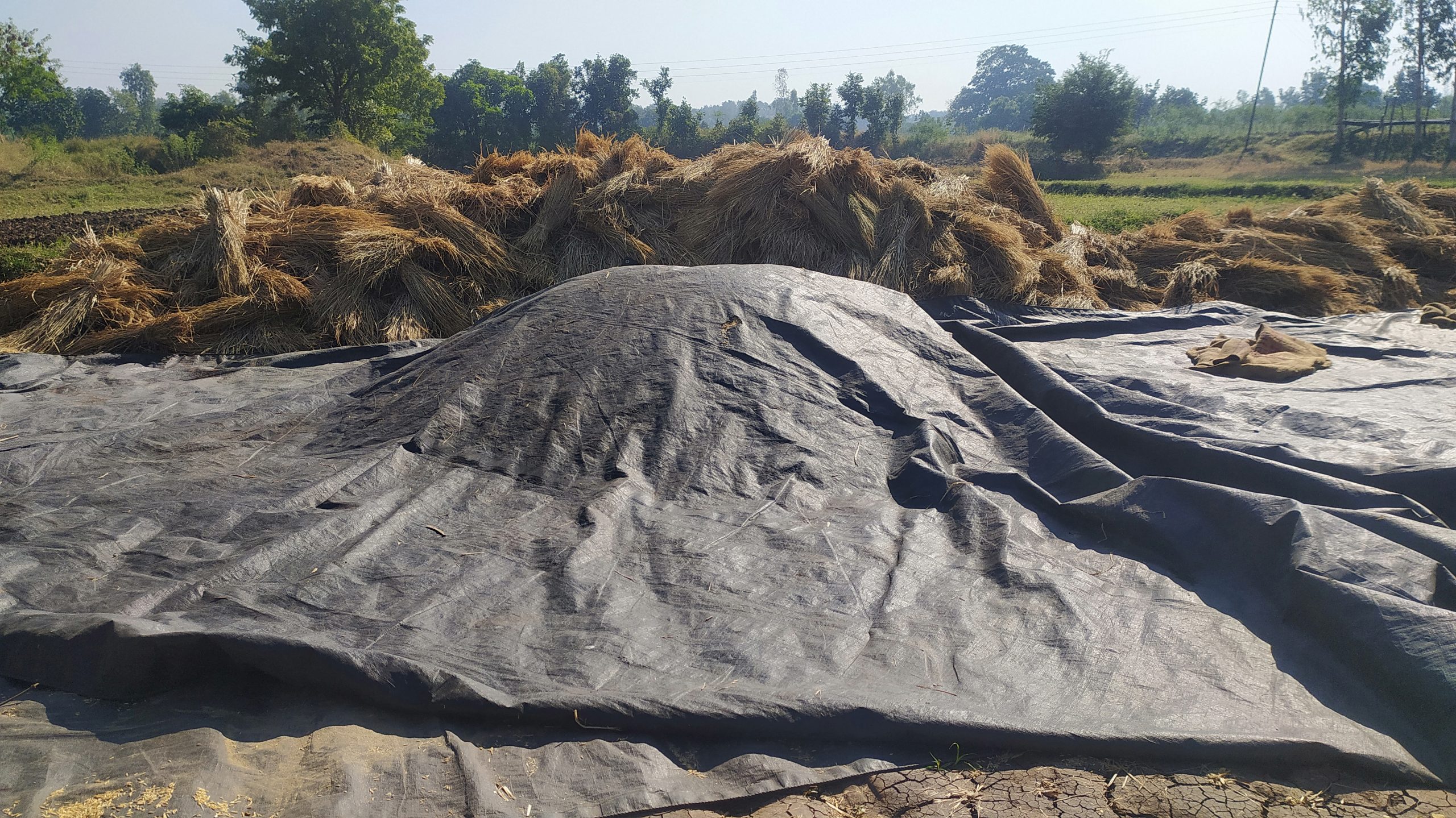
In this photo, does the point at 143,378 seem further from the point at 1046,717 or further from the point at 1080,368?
the point at 1080,368

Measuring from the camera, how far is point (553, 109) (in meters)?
42.3

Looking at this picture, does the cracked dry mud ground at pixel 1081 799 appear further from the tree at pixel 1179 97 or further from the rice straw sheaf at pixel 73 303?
the tree at pixel 1179 97

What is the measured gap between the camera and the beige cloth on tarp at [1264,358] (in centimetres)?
414

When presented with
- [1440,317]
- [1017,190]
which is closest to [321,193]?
[1017,190]

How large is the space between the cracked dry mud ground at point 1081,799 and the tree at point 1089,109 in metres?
29.2

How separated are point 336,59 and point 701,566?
105 ft

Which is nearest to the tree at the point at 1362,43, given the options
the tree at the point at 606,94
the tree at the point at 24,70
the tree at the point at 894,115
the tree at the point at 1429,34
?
the tree at the point at 1429,34

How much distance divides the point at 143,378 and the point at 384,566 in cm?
319

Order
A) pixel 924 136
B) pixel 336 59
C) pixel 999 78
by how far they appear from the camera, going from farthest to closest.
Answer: pixel 999 78, pixel 924 136, pixel 336 59

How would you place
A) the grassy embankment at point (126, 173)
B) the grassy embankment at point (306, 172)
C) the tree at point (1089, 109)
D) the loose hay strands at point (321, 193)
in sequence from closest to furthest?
the loose hay strands at point (321, 193) < the grassy embankment at point (306, 172) < the grassy embankment at point (126, 173) < the tree at point (1089, 109)

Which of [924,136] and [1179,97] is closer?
[924,136]

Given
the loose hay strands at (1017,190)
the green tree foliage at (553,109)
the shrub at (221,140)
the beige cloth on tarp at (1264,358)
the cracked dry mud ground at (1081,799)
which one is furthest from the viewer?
the green tree foliage at (553,109)

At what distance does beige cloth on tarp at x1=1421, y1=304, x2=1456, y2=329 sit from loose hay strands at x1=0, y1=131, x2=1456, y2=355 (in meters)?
0.62

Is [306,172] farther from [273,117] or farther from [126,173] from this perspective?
[273,117]
